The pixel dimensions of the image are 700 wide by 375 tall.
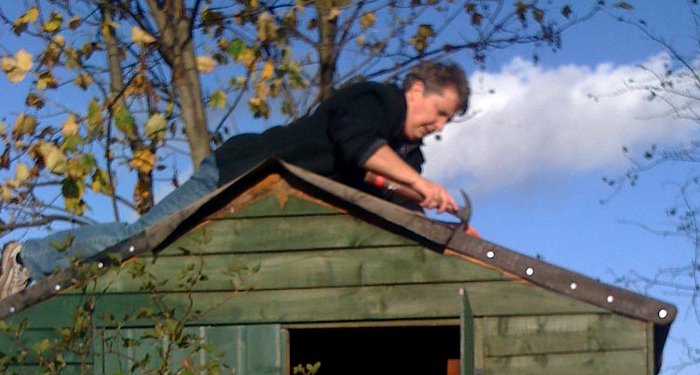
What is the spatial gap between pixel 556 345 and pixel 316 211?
1.35 meters

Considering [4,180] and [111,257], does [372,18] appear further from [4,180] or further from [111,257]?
[111,257]

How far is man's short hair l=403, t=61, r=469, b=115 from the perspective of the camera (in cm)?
632

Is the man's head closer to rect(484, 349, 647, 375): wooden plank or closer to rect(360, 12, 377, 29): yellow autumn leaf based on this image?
rect(484, 349, 647, 375): wooden plank

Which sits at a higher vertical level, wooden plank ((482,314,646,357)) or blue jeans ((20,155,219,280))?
blue jeans ((20,155,219,280))

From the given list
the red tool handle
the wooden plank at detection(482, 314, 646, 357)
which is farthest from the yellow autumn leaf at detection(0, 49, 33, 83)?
the wooden plank at detection(482, 314, 646, 357)

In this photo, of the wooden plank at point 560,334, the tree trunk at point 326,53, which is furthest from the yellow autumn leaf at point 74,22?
the wooden plank at point 560,334

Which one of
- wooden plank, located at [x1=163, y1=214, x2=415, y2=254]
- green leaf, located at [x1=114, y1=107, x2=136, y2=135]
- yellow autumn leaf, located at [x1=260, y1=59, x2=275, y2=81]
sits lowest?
wooden plank, located at [x1=163, y1=214, x2=415, y2=254]

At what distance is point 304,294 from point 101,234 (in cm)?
111

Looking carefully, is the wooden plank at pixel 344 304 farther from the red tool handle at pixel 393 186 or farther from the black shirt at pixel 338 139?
the black shirt at pixel 338 139

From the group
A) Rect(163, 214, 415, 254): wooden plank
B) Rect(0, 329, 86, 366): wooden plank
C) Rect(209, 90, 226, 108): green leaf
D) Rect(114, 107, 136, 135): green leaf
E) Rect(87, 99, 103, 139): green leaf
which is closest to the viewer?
Rect(163, 214, 415, 254): wooden plank

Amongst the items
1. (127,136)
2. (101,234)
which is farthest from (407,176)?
(127,136)

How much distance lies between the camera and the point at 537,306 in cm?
568

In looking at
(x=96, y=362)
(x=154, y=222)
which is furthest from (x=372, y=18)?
(x=96, y=362)

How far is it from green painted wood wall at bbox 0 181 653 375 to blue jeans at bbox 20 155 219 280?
17 cm
